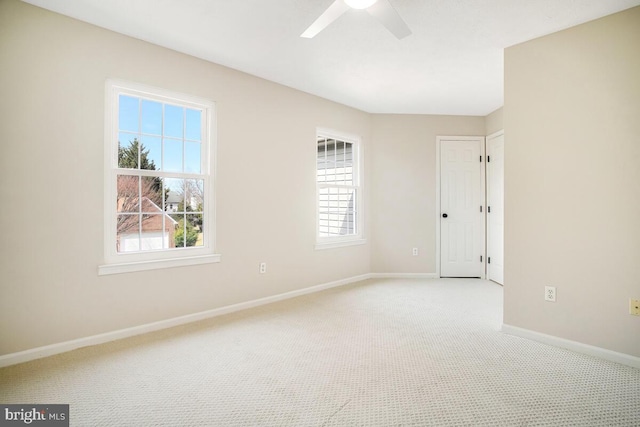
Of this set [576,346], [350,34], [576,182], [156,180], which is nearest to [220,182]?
[156,180]

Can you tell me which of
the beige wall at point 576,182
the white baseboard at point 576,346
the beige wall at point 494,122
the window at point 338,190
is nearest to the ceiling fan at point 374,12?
the beige wall at point 576,182

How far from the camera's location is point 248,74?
11.9ft

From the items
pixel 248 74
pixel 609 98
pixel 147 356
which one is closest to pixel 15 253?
pixel 147 356

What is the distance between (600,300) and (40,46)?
440 cm

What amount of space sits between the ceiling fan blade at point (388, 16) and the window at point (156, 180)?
196cm

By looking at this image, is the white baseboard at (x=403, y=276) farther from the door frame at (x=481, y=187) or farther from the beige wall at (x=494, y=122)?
the beige wall at (x=494, y=122)

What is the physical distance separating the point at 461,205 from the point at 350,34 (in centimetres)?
336

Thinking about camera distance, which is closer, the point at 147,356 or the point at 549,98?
the point at 147,356

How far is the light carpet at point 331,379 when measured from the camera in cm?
177

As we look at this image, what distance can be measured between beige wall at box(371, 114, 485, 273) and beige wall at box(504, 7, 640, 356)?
2188mm

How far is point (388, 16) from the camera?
6.57 feet

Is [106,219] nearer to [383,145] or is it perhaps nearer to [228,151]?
[228,151]

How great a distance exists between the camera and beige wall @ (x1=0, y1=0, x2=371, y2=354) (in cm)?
234

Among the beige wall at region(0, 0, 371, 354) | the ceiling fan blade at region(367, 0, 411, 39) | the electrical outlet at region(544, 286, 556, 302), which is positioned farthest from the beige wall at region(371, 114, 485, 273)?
the ceiling fan blade at region(367, 0, 411, 39)
